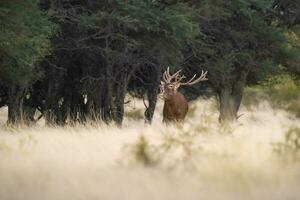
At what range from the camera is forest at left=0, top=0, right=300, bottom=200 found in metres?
8.16

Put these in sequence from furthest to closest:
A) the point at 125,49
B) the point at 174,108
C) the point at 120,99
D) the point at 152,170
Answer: the point at 120,99 → the point at 125,49 → the point at 174,108 → the point at 152,170

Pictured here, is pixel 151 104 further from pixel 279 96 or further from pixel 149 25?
pixel 279 96

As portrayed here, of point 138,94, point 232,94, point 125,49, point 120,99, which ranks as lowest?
point 138,94

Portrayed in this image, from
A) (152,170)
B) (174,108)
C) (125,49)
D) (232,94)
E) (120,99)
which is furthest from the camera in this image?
(232,94)

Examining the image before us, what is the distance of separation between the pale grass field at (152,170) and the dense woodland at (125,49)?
531 centimetres

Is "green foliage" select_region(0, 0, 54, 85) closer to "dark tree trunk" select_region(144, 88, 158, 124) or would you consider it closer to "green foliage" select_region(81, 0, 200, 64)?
"green foliage" select_region(81, 0, 200, 64)

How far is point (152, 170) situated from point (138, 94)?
64.2 feet

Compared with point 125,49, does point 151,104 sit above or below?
below

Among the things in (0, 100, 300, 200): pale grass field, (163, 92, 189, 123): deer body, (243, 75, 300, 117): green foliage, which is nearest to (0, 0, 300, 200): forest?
(0, 100, 300, 200): pale grass field

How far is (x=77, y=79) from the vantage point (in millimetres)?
23844

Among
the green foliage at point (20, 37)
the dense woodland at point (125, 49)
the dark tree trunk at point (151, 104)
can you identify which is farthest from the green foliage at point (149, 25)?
the dark tree trunk at point (151, 104)

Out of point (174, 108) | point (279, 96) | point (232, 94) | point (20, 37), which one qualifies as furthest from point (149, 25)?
point (279, 96)

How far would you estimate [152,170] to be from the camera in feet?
28.7

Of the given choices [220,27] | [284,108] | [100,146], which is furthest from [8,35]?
[284,108]
